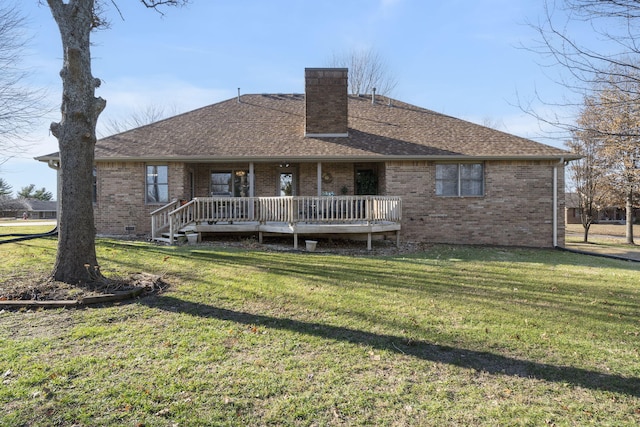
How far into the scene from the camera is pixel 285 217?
10844 mm

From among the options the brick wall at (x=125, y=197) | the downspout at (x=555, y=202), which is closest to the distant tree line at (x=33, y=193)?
the brick wall at (x=125, y=197)

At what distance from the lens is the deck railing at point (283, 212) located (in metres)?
10.5

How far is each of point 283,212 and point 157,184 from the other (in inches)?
213

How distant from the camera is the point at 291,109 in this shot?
53.9ft

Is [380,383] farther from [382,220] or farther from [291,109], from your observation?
[291,109]

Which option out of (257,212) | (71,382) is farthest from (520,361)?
(257,212)

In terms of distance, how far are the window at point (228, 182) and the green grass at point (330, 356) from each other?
310 inches

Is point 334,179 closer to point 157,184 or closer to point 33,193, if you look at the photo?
point 157,184

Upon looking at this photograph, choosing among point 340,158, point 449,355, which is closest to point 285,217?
point 340,158

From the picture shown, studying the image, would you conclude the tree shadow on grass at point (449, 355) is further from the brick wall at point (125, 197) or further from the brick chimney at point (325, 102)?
the brick chimney at point (325, 102)

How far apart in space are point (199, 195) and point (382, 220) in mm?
7425

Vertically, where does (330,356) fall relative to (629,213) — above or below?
below

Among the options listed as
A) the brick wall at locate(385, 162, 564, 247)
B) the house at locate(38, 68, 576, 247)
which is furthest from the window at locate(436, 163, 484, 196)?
the brick wall at locate(385, 162, 564, 247)

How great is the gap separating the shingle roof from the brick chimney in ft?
1.61
